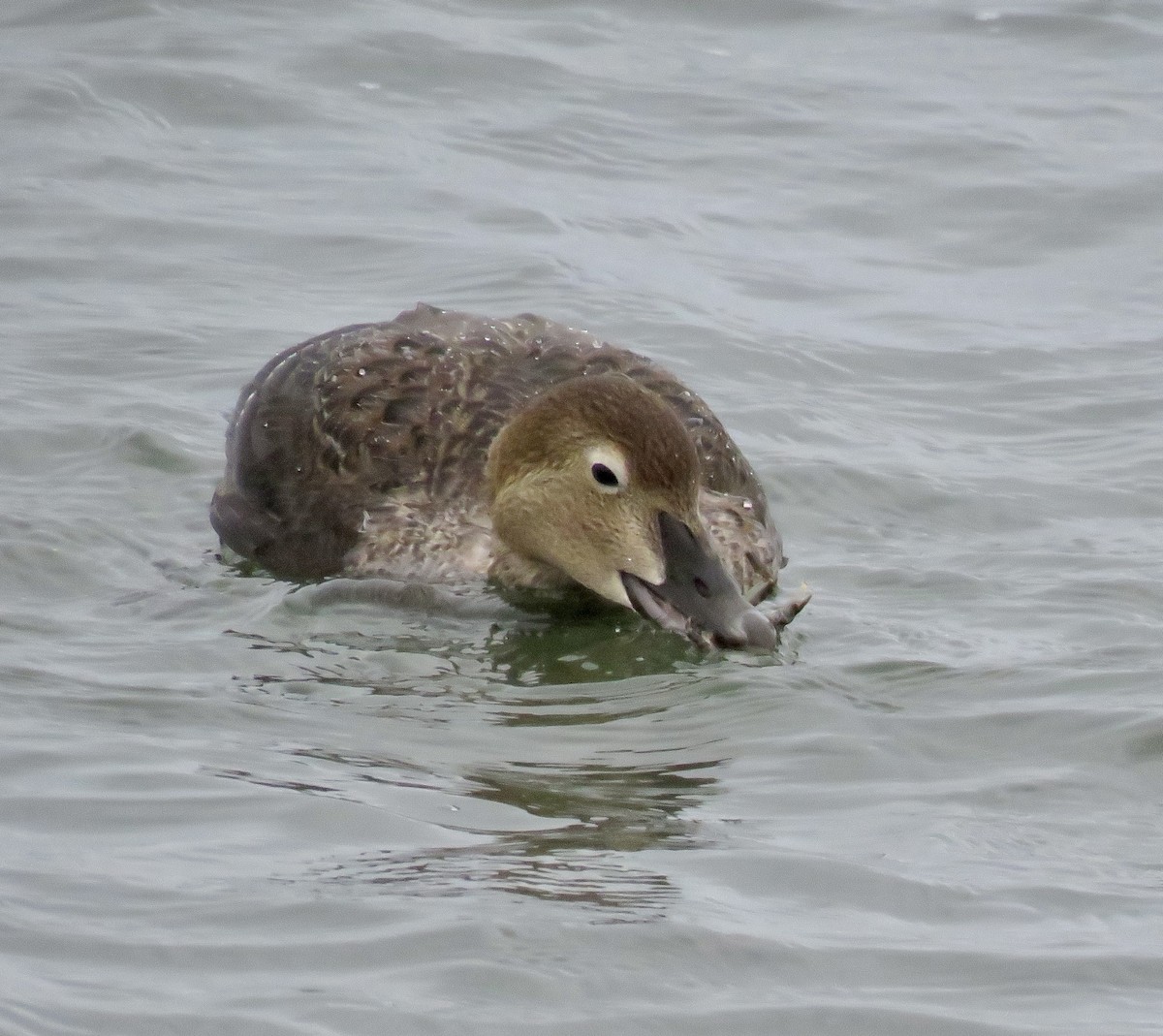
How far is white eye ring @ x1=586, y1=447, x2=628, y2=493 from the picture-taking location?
8047 mm

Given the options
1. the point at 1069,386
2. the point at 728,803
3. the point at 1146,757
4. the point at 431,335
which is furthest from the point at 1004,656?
the point at 1069,386

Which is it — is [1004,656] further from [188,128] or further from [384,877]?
[188,128]

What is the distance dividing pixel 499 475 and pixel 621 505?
2.36ft

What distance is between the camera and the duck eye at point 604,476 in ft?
26.6

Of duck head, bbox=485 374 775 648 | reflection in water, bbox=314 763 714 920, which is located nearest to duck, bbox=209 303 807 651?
duck head, bbox=485 374 775 648

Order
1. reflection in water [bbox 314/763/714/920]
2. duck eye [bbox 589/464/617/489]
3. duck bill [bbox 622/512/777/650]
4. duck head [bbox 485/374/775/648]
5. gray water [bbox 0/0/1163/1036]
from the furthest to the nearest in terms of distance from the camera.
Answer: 1. duck eye [bbox 589/464/617/489]
2. duck head [bbox 485/374/775/648]
3. duck bill [bbox 622/512/777/650]
4. reflection in water [bbox 314/763/714/920]
5. gray water [bbox 0/0/1163/1036]

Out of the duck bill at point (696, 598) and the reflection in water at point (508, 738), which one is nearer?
the reflection in water at point (508, 738)

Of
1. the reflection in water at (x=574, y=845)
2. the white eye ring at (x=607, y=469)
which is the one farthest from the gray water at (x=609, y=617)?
the white eye ring at (x=607, y=469)

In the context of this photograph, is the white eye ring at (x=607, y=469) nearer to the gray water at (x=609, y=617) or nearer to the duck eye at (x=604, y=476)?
the duck eye at (x=604, y=476)

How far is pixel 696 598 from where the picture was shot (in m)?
7.81

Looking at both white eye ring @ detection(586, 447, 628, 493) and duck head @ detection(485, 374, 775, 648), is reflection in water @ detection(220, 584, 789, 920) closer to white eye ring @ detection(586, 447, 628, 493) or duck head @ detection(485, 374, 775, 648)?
duck head @ detection(485, 374, 775, 648)

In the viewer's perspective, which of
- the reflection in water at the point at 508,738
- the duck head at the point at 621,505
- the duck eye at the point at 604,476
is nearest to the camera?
the reflection in water at the point at 508,738

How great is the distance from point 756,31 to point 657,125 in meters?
2.16

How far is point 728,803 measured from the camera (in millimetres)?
6496
